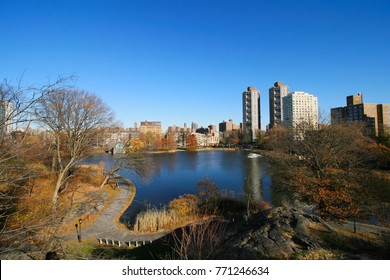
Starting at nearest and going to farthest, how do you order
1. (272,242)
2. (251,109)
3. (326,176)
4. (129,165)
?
(272,242)
(326,176)
(129,165)
(251,109)

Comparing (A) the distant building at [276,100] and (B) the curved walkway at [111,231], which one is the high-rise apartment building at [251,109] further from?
(B) the curved walkway at [111,231]

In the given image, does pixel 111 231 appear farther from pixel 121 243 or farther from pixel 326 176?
pixel 326 176

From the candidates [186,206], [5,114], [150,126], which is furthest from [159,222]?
[150,126]

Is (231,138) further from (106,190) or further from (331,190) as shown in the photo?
(331,190)

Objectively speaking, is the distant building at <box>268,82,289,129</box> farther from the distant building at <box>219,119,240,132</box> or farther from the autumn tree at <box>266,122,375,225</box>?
the distant building at <box>219,119,240,132</box>

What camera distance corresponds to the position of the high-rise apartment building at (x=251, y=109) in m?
58.7

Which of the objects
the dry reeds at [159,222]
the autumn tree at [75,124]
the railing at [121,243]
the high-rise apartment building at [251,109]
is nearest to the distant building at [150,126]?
the high-rise apartment building at [251,109]

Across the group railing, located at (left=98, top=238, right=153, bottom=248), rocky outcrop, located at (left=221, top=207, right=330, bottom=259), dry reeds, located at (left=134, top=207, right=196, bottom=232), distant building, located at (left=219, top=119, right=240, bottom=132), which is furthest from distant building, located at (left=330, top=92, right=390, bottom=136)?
distant building, located at (left=219, top=119, right=240, bottom=132)

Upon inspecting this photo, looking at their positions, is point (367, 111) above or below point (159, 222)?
above

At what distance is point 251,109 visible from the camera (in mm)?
59125

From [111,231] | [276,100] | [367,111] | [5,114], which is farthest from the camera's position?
[276,100]

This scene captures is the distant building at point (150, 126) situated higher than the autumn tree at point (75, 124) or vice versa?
the distant building at point (150, 126)

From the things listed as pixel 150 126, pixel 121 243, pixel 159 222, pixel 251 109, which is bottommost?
pixel 121 243

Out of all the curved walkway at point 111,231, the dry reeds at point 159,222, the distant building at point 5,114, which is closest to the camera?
the distant building at point 5,114
